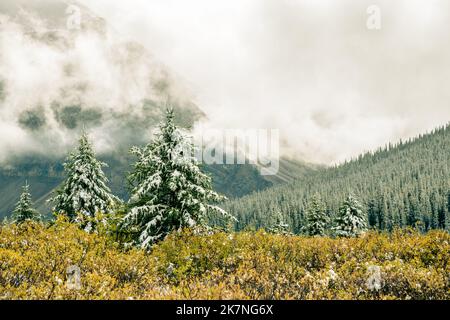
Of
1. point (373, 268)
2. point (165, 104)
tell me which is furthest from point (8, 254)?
point (165, 104)

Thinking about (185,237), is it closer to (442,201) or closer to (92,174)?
(92,174)

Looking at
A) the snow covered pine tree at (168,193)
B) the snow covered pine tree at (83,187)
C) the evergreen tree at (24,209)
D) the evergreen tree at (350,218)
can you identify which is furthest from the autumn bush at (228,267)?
the evergreen tree at (350,218)

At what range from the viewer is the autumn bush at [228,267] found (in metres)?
7.09

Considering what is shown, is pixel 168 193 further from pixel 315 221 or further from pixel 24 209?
pixel 315 221

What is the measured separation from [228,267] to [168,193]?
6757 millimetres

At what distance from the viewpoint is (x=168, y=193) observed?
16219 mm

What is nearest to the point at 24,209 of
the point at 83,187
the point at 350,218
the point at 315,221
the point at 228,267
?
the point at 83,187

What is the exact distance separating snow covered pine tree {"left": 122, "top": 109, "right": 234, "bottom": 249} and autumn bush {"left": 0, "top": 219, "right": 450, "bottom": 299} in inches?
90.6

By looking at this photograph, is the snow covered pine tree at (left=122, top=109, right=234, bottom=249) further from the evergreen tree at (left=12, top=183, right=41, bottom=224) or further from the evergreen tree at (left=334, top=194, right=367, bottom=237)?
the evergreen tree at (left=334, top=194, right=367, bottom=237)

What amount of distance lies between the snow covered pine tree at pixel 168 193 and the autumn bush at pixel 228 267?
2.30m

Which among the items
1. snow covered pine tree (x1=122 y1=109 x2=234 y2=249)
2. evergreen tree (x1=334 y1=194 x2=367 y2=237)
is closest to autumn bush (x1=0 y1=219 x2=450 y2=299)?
snow covered pine tree (x1=122 y1=109 x2=234 y2=249)

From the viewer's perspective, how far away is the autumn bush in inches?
279

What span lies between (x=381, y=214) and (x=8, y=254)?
120 meters

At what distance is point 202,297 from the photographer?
630 cm
